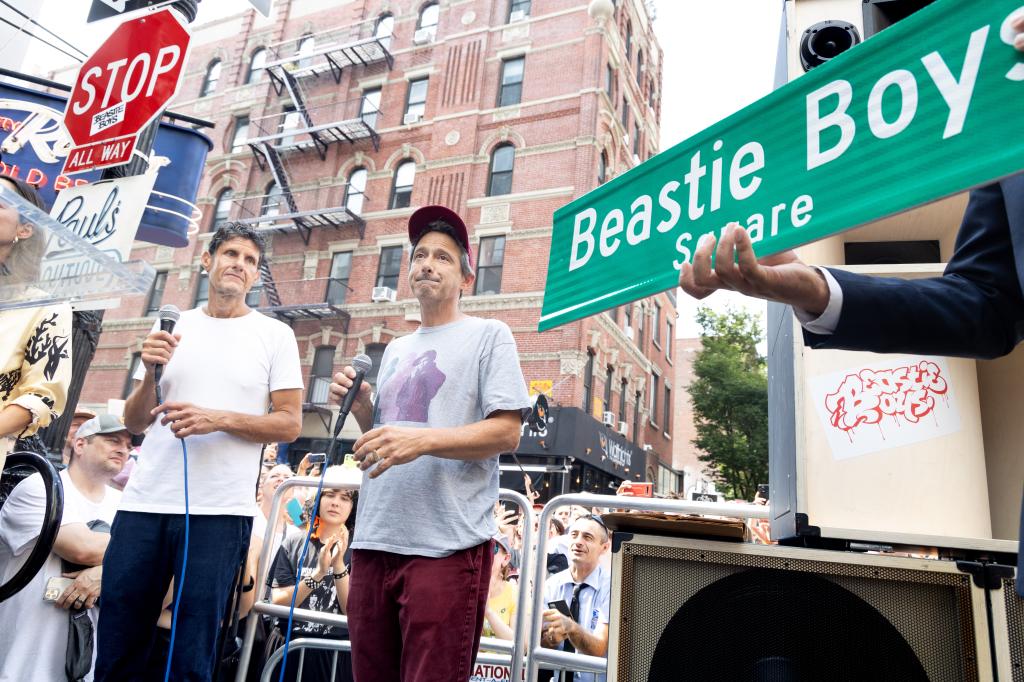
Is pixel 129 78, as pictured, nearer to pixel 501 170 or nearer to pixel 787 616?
pixel 787 616

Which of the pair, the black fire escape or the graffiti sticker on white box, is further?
the black fire escape

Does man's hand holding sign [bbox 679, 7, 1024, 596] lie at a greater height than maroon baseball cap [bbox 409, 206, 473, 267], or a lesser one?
lesser

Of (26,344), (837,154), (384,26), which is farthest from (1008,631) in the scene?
(384,26)

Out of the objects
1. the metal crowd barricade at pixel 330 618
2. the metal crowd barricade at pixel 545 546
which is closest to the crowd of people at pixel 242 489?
the metal crowd barricade at pixel 330 618

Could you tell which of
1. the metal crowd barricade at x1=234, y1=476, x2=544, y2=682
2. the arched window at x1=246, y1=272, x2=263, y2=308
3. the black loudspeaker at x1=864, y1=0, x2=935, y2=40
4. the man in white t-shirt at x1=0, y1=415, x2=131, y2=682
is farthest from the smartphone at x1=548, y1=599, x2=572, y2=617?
the arched window at x1=246, y1=272, x2=263, y2=308

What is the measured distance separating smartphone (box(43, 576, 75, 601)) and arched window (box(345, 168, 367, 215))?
18.0 m

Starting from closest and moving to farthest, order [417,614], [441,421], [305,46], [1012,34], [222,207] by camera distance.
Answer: [1012,34], [417,614], [441,421], [222,207], [305,46]

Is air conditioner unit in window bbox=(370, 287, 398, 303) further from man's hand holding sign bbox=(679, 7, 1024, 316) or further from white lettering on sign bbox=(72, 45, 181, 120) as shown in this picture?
man's hand holding sign bbox=(679, 7, 1024, 316)

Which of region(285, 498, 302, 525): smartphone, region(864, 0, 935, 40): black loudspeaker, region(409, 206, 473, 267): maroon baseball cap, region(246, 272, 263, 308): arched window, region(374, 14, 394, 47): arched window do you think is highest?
region(374, 14, 394, 47): arched window

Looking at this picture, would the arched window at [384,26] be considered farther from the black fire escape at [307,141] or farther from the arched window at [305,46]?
the arched window at [305,46]

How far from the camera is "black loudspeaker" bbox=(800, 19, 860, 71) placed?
1.97 metres

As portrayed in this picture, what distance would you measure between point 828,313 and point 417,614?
1378mm

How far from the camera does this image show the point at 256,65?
24125mm

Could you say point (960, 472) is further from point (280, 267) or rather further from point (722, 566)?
point (280, 267)
